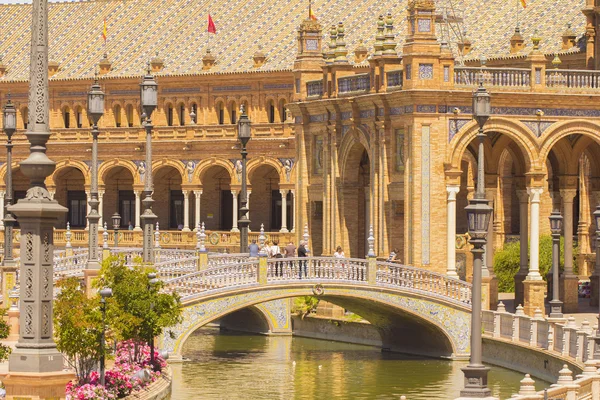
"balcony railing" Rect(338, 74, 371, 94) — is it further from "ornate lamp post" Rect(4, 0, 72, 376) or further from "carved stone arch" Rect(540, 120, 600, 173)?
"ornate lamp post" Rect(4, 0, 72, 376)

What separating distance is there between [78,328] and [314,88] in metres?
26.8

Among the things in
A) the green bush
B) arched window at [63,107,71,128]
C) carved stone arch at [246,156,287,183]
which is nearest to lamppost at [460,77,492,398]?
the green bush

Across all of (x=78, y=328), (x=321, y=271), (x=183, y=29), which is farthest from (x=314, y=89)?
(x=183, y=29)

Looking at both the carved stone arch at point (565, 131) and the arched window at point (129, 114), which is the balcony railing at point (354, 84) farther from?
the arched window at point (129, 114)

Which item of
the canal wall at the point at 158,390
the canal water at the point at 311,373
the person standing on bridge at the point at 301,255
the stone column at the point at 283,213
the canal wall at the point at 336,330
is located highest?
the stone column at the point at 283,213

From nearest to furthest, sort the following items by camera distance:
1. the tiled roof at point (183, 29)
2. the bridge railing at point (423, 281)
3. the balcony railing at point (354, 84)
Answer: the bridge railing at point (423, 281)
the balcony railing at point (354, 84)
the tiled roof at point (183, 29)

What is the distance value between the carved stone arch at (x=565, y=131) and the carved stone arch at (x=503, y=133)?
248mm

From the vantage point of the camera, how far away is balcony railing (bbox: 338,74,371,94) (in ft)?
186

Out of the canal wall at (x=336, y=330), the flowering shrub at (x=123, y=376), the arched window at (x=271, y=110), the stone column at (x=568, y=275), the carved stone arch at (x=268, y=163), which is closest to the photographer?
the flowering shrub at (x=123, y=376)

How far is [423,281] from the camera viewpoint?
1973 inches

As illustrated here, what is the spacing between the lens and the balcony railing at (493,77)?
52781 millimetres

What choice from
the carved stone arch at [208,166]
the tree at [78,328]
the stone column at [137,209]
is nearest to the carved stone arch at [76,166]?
the stone column at [137,209]

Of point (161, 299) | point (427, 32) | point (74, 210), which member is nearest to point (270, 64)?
point (74, 210)

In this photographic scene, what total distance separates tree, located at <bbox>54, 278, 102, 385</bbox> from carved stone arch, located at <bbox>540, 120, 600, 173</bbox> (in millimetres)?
20662
